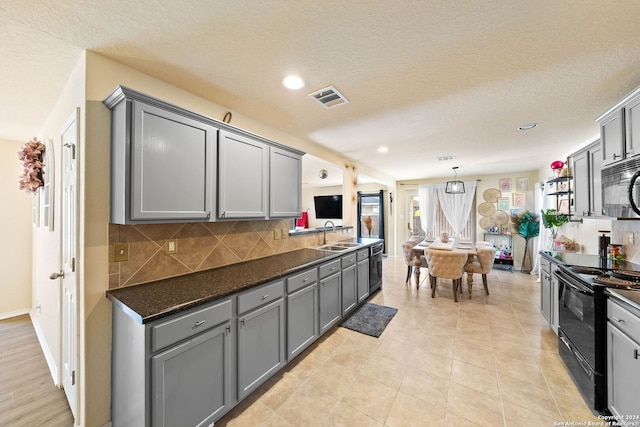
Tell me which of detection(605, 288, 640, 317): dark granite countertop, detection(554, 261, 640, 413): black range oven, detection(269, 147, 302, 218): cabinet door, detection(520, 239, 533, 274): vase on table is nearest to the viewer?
detection(605, 288, 640, 317): dark granite countertop

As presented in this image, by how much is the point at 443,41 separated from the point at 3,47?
267cm

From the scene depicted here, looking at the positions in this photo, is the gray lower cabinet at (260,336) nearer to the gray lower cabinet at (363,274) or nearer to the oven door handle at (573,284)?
the gray lower cabinet at (363,274)

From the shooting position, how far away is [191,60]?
1.69 metres

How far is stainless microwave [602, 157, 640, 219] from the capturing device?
5.75 feet

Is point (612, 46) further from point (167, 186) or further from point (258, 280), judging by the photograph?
point (167, 186)

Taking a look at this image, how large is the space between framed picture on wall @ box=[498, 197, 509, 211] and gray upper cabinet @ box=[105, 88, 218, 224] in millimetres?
6957

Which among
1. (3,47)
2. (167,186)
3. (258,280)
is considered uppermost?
(3,47)

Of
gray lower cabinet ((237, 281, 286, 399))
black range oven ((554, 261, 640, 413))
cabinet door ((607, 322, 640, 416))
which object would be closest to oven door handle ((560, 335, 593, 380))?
black range oven ((554, 261, 640, 413))

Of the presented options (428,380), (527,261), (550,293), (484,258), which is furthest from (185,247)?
(527,261)

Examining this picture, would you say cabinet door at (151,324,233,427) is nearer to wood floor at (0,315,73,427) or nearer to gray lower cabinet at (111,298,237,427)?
gray lower cabinet at (111,298,237,427)

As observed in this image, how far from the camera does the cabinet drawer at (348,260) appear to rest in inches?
123

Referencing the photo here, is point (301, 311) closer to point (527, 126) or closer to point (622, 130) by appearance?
point (622, 130)

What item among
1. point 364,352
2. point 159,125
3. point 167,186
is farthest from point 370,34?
point 364,352

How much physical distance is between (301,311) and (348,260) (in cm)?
110
